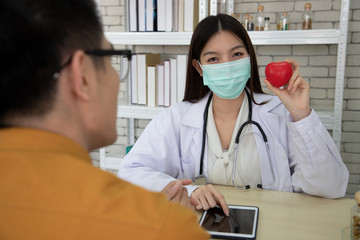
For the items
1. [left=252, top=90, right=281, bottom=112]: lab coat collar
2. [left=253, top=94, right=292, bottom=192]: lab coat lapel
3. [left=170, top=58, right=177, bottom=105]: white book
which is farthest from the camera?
[left=170, top=58, right=177, bottom=105]: white book

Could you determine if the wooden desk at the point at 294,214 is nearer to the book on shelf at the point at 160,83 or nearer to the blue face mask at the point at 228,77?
the blue face mask at the point at 228,77

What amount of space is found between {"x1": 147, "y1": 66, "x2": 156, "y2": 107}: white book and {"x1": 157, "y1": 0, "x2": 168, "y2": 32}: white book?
29 cm

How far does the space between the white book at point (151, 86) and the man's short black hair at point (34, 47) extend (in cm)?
188

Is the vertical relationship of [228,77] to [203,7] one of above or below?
below

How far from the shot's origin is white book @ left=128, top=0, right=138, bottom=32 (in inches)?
95.0

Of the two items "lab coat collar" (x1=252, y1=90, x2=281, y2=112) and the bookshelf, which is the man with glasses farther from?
the bookshelf

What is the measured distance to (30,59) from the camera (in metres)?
0.55

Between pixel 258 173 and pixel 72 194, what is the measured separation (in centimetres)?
128

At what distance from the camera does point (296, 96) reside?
1.51 m

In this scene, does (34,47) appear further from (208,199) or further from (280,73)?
(280,73)

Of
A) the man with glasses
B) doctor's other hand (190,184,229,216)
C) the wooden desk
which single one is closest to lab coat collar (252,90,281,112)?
the wooden desk

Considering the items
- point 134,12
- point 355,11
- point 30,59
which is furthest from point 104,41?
point 355,11

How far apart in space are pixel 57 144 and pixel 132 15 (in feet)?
6.57

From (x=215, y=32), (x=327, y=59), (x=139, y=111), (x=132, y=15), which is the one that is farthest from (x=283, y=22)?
(x=139, y=111)
